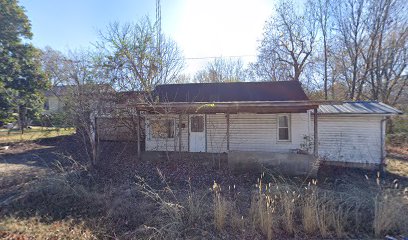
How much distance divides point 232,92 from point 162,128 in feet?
14.3

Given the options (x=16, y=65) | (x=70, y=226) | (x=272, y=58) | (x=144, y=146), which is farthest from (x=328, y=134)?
(x=16, y=65)

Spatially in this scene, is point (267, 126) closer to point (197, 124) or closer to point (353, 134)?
point (197, 124)

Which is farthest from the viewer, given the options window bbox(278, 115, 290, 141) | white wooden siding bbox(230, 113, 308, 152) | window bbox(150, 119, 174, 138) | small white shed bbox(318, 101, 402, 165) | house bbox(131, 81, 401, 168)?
window bbox(150, 119, 174, 138)

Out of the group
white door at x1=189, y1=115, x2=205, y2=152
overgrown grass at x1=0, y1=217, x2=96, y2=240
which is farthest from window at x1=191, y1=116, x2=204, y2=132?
overgrown grass at x1=0, y1=217, x2=96, y2=240

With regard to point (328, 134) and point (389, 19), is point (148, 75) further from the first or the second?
point (389, 19)

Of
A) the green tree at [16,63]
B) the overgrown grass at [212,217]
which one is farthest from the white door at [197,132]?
the green tree at [16,63]

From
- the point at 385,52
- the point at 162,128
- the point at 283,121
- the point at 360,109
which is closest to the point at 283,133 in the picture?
the point at 283,121

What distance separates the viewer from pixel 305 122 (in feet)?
36.0

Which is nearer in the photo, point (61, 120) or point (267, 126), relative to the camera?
point (61, 120)

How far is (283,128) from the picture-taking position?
11328 mm

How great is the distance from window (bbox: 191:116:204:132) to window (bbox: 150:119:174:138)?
1.08m

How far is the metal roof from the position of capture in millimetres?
12289

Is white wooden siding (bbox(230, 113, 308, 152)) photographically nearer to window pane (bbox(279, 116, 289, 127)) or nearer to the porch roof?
window pane (bbox(279, 116, 289, 127))

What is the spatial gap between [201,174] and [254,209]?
14.1 feet
